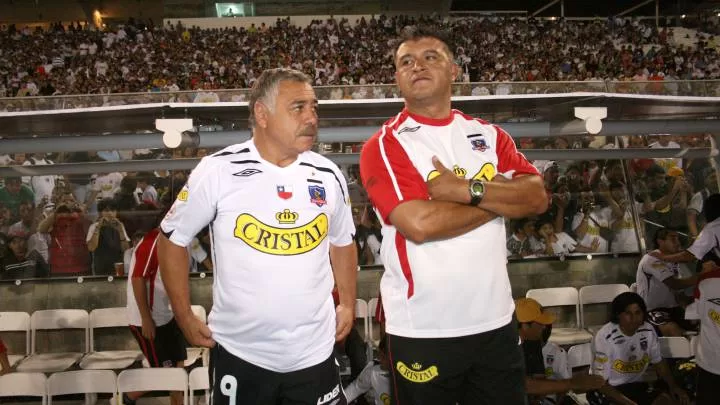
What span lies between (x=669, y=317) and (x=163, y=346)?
4.96 metres

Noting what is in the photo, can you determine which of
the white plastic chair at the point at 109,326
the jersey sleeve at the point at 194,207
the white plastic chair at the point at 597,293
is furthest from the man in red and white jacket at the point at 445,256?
the white plastic chair at the point at 597,293

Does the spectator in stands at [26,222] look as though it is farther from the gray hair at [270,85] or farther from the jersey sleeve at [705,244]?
the jersey sleeve at [705,244]

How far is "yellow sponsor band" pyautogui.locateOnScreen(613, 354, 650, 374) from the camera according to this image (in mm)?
5148

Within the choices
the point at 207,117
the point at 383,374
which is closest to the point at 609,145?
the point at 383,374

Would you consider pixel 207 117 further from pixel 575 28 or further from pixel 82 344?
pixel 575 28

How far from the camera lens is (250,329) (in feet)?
8.34

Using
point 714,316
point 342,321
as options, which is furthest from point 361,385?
point 714,316

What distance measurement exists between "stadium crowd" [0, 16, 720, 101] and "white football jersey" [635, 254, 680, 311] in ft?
34.8

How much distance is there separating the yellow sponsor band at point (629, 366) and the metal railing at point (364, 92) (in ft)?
6.80

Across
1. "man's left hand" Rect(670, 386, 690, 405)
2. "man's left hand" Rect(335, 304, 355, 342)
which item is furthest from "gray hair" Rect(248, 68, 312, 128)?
"man's left hand" Rect(670, 386, 690, 405)

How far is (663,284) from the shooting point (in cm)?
677

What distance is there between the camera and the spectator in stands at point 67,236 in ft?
23.6

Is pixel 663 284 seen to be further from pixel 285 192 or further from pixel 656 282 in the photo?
pixel 285 192

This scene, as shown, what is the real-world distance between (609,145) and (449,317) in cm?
528
